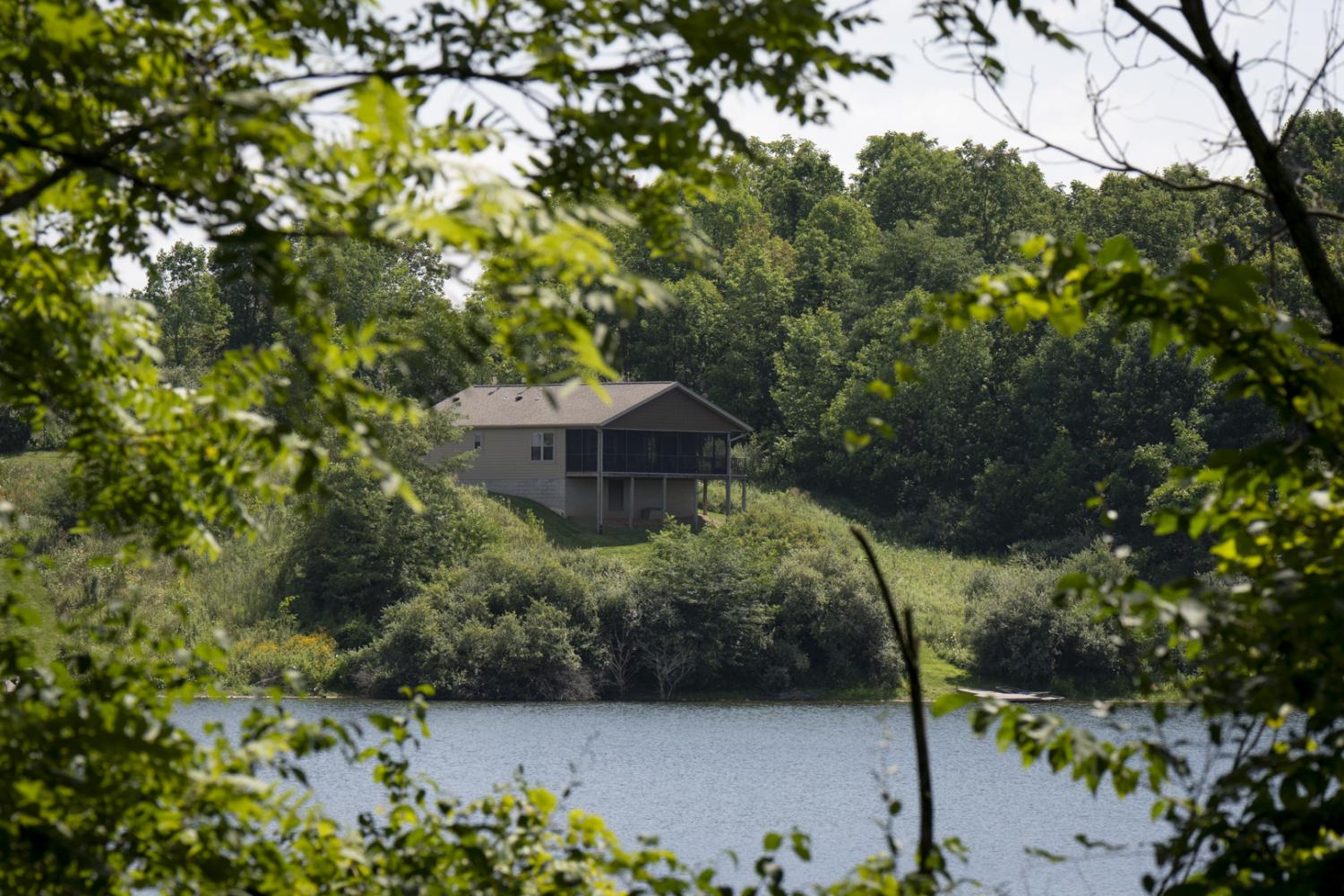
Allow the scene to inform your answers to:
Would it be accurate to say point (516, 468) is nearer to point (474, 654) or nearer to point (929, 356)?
point (929, 356)

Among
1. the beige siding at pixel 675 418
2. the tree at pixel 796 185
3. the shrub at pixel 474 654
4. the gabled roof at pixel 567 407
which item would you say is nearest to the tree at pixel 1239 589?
the shrub at pixel 474 654

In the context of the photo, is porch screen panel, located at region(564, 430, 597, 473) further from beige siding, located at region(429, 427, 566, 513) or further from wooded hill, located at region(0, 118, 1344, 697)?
wooded hill, located at region(0, 118, 1344, 697)

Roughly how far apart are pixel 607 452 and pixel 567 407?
1.91 m

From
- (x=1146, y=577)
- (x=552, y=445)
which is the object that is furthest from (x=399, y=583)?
(x=1146, y=577)

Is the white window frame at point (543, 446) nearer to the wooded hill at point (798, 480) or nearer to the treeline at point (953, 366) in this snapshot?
the wooded hill at point (798, 480)

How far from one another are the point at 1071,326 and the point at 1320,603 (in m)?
0.98

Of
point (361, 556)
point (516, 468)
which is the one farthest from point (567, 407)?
point (361, 556)

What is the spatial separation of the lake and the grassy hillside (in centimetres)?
148

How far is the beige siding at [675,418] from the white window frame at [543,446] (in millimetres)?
2088

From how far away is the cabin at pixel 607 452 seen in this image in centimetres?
5016

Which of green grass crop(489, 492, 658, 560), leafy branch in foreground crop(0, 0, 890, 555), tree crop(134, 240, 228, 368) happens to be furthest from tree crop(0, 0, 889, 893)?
tree crop(134, 240, 228, 368)

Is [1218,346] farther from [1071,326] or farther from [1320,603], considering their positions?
[1320,603]

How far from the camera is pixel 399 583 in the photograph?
37.4m

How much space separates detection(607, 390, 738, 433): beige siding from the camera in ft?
167
